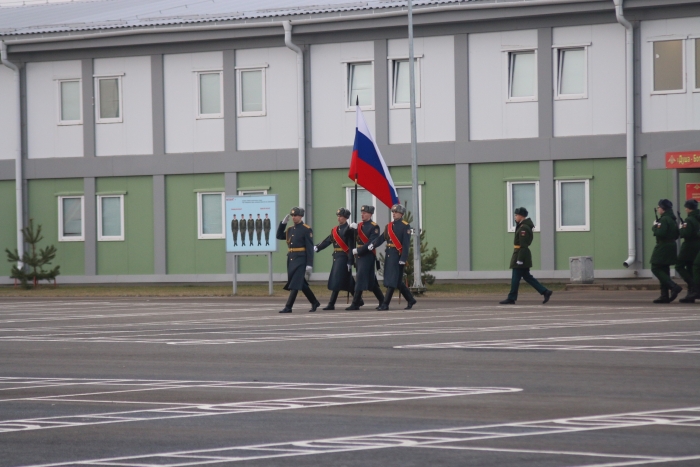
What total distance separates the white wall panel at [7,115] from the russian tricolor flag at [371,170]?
15146 millimetres

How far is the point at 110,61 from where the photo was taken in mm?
37250

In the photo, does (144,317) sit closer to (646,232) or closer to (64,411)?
(64,411)

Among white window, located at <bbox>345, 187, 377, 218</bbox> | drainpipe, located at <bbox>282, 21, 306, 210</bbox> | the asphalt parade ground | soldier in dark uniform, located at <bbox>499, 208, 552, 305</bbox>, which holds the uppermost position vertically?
drainpipe, located at <bbox>282, 21, 306, 210</bbox>

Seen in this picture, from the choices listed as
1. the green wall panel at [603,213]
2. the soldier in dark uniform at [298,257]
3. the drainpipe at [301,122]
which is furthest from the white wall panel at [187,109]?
the soldier in dark uniform at [298,257]

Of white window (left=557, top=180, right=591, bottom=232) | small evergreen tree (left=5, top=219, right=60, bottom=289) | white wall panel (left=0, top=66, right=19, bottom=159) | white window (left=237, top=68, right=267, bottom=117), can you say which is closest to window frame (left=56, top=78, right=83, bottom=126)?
white wall panel (left=0, top=66, right=19, bottom=159)

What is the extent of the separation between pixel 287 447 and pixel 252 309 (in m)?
16.2

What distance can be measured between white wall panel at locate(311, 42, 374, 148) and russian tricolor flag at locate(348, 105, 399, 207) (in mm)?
7300

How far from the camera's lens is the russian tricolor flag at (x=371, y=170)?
1061 inches

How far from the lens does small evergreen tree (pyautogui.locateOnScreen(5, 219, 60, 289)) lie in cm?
3566

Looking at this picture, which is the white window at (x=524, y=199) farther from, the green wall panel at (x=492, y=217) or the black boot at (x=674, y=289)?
the black boot at (x=674, y=289)

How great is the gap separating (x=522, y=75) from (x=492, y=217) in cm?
376

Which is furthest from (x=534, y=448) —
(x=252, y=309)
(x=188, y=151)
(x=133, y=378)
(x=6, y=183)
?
(x=6, y=183)

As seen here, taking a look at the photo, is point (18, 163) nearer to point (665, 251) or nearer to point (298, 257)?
point (298, 257)

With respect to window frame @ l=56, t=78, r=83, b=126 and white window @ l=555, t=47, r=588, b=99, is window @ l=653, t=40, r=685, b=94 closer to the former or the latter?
white window @ l=555, t=47, r=588, b=99
